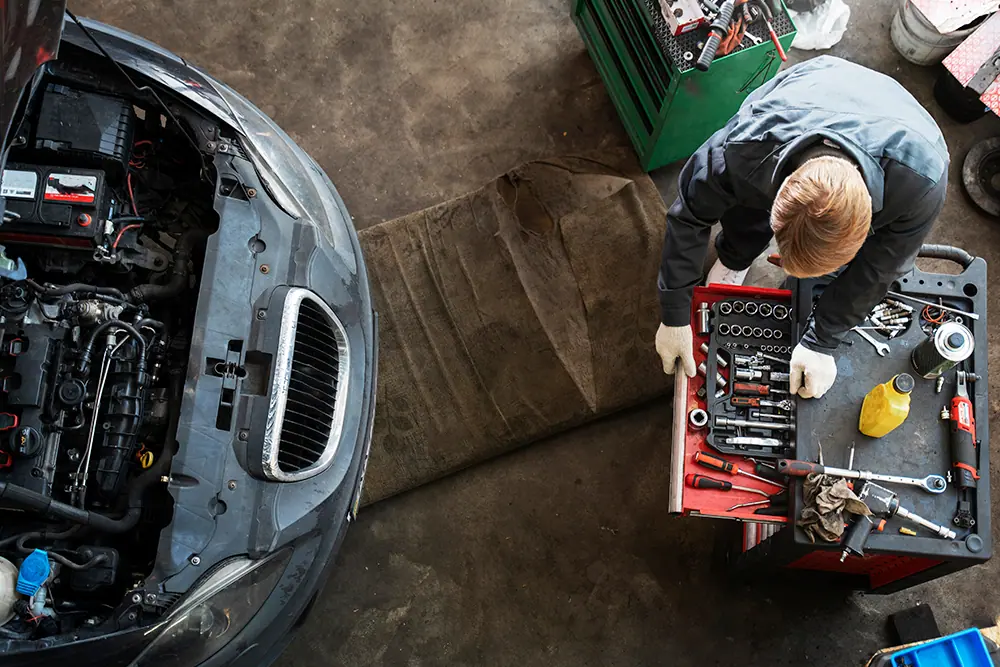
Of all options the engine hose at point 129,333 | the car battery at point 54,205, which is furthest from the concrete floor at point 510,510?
the car battery at point 54,205

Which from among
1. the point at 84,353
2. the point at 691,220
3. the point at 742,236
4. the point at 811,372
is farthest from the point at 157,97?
the point at 811,372

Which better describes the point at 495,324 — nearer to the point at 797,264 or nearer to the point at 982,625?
the point at 797,264

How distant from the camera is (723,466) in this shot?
238 cm

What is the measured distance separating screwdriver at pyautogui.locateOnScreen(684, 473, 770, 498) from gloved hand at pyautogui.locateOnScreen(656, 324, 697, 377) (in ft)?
1.03

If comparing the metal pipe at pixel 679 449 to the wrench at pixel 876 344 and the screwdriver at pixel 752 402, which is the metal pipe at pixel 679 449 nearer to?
the screwdriver at pixel 752 402

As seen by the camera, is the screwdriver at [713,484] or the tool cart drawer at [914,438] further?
the screwdriver at [713,484]

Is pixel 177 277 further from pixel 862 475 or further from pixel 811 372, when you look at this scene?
pixel 862 475

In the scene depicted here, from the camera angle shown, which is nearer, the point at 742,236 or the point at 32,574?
the point at 32,574

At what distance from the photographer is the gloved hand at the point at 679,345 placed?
98.2 inches

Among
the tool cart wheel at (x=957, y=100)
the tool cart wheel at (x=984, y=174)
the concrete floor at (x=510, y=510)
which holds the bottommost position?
the concrete floor at (x=510, y=510)

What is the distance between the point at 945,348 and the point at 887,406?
224mm

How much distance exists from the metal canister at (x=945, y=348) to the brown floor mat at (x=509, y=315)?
95cm

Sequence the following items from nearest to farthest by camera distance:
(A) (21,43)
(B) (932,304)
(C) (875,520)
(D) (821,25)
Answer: (A) (21,43)
(C) (875,520)
(B) (932,304)
(D) (821,25)

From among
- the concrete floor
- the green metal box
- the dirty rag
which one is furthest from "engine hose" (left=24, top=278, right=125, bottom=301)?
the dirty rag
